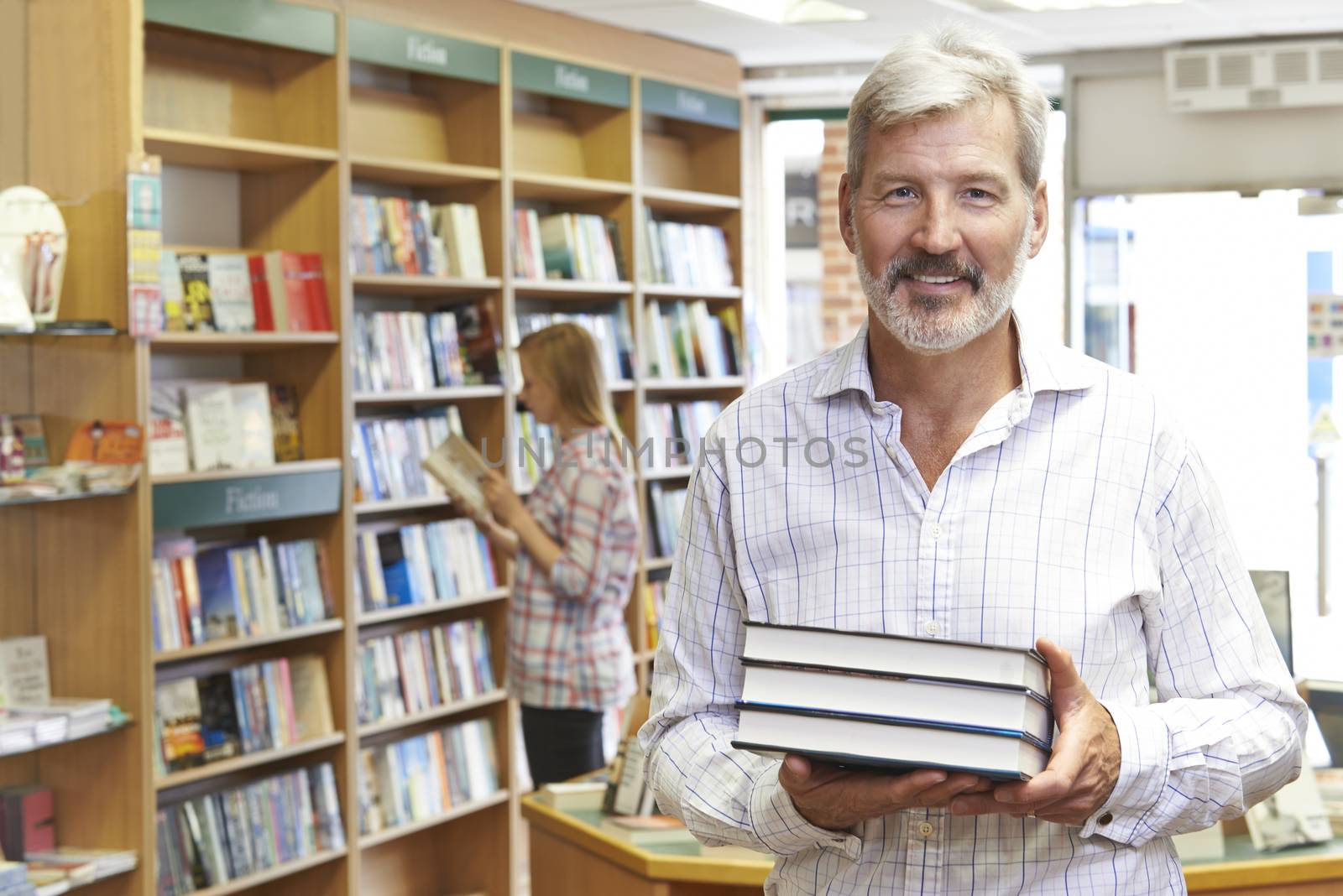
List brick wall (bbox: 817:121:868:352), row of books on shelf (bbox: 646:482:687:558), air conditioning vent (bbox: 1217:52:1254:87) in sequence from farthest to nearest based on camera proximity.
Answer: brick wall (bbox: 817:121:868:352) → row of books on shelf (bbox: 646:482:687:558) → air conditioning vent (bbox: 1217:52:1254:87)

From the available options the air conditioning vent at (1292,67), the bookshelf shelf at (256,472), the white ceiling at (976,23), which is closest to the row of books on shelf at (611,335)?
the white ceiling at (976,23)

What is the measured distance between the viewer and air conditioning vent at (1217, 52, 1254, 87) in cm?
575

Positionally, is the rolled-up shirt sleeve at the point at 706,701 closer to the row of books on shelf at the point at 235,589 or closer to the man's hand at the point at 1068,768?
the man's hand at the point at 1068,768

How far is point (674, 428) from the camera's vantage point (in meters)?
6.04

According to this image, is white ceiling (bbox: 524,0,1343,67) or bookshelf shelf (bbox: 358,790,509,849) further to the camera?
white ceiling (bbox: 524,0,1343,67)

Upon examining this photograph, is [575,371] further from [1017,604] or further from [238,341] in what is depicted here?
[1017,604]

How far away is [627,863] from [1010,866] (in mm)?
1470

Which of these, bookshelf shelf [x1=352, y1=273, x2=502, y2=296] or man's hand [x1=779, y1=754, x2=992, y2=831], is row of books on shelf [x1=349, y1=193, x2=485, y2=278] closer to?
bookshelf shelf [x1=352, y1=273, x2=502, y2=296]

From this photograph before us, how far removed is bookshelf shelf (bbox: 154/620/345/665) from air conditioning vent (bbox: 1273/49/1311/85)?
13.1ft

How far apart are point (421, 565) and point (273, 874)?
1.07 m

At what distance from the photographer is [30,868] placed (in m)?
Result: 3.09

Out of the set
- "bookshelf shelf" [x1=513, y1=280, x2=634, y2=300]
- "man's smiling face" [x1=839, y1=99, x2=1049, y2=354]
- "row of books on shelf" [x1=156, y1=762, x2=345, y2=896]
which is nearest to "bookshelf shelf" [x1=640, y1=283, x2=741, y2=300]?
"bookshelf shelf" [x1=513, y1=280, x2=634, y2=300]

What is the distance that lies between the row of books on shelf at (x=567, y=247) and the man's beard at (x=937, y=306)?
3836mm

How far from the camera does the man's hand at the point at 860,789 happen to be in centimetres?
120
